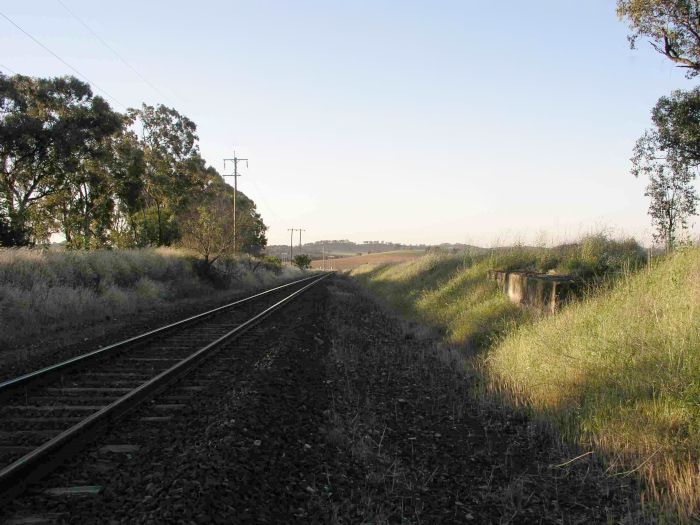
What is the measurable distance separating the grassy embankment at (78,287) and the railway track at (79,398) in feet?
11.2

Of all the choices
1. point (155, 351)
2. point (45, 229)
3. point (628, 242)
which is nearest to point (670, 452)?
point (155, 351)

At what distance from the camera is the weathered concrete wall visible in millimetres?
9555

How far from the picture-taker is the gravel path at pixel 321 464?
3.64 meters

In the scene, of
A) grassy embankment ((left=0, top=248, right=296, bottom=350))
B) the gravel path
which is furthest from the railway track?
grassy embankment ((left=0, top=248, right=296, bottom=350))

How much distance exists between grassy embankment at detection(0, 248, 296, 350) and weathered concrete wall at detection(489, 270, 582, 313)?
34.8ft

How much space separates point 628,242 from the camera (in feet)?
41.3

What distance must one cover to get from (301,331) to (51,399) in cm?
661

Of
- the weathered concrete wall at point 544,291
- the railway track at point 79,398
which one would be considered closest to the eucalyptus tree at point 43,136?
the railway track at point 79,398

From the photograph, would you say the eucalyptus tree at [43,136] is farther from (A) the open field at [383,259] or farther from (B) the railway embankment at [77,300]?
(A) the open field at [383,259]

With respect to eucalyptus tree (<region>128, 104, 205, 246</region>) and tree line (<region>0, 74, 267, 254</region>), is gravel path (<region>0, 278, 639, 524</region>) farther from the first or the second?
eucalyptus tree (<region>128, 104, 205, 246</region>)

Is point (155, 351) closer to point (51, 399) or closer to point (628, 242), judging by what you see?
point (51, 399)

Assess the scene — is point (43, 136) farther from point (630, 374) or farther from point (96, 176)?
point (630, 374)

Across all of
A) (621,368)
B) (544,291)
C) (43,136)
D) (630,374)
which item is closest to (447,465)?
(630,374)

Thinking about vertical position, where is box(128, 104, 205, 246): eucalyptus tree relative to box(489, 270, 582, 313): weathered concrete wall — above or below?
above
